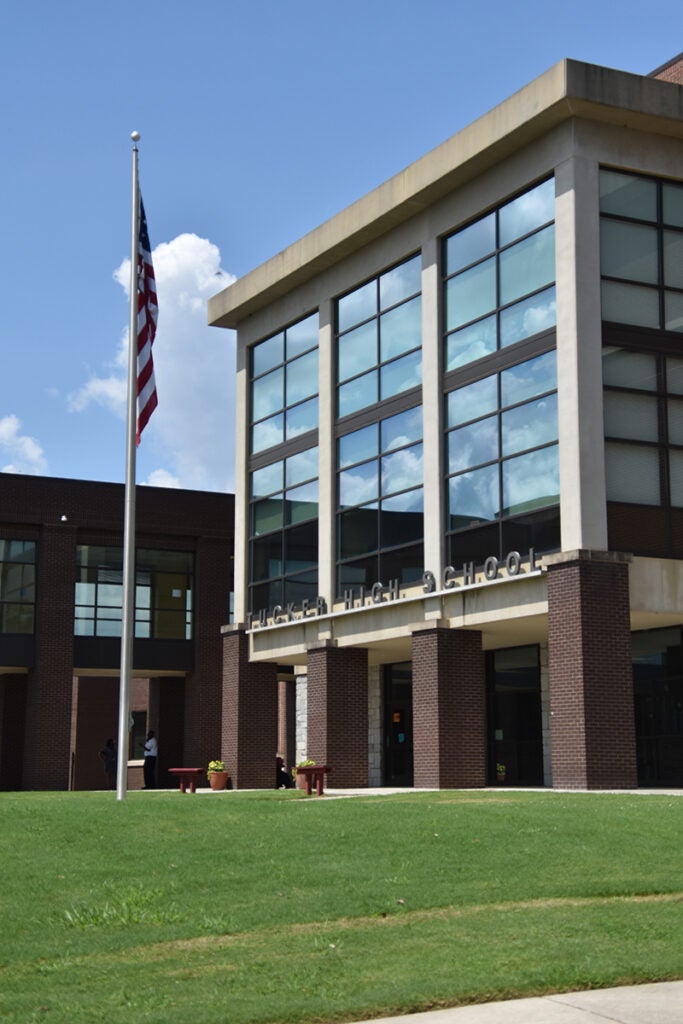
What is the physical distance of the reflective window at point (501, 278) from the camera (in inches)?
1117

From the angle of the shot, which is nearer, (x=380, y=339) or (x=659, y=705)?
(x=659, y=705)

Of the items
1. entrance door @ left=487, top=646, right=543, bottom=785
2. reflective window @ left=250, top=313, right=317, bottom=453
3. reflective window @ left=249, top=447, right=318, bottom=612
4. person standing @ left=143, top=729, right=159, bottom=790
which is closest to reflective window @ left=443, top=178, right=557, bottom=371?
reflective window @ left=250, top=313, right=317, bottom=453

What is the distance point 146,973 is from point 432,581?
2201 centimetres

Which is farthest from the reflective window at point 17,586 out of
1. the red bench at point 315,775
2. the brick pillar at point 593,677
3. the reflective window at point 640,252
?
the reflective window at point 640,252

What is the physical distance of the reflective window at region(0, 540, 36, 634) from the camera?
147 feet

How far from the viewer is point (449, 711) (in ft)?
99.9

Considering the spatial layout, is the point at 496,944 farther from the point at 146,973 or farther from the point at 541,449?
Answer: the point at 541,449

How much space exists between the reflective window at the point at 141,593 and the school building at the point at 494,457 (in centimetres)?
866

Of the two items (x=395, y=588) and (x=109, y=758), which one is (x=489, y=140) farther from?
(x=109, y=758)

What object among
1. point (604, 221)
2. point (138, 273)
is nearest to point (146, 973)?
point (138, 273)

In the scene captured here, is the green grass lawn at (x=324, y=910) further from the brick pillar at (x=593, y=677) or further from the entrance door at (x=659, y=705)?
the entrance door at (x=659, y=705)

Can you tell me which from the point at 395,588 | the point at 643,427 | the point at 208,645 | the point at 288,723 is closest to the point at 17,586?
the point at 208,645

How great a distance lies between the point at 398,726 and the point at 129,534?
15244mm

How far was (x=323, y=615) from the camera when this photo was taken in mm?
35594
